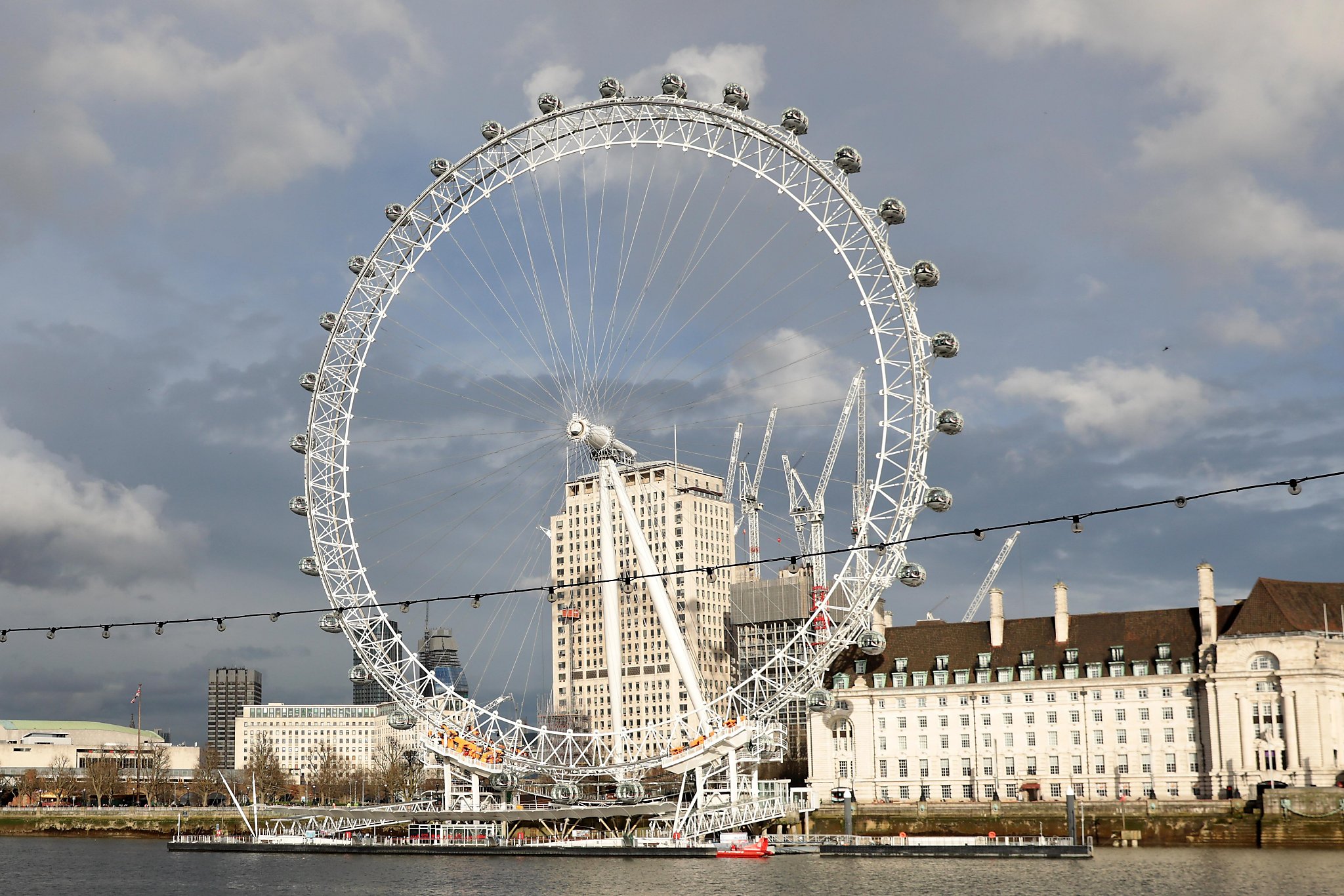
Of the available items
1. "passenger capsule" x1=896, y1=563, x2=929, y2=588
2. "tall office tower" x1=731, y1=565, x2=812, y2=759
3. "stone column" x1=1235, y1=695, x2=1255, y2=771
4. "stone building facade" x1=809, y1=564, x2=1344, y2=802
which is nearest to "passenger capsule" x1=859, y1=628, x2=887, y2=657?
"passenger capsule" x1=896, y1=563, x2=929, y2=588

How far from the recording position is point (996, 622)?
129000mm

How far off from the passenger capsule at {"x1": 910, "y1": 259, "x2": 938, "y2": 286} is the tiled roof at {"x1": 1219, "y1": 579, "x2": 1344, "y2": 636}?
45.1 meters

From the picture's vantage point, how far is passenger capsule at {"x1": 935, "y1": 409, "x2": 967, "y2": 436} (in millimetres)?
88812

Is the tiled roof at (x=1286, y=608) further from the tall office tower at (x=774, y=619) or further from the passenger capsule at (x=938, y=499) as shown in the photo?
the tall office tower at (x=774, y=619)

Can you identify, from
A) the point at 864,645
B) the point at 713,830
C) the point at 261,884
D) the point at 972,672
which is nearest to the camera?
the point at 261,884

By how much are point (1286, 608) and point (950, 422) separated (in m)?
42.7

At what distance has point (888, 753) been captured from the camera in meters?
128

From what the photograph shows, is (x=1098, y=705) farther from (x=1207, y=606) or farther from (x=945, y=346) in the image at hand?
(x=945, y=346)

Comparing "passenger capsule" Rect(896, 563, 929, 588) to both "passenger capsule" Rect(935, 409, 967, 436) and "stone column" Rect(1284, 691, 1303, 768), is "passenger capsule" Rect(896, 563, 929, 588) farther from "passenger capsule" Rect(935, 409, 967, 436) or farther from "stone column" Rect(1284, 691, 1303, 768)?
"stone column" Rect(1284, 691, 1303, 768)

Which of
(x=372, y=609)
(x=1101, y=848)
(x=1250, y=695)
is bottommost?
(x=1101, y=848)

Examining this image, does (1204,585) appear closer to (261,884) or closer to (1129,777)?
(1129,777)

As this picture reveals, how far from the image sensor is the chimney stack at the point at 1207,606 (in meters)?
116

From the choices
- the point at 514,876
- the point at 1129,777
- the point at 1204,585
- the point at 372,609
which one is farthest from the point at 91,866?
the point at 1204,585

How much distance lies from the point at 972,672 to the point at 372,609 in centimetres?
5313
